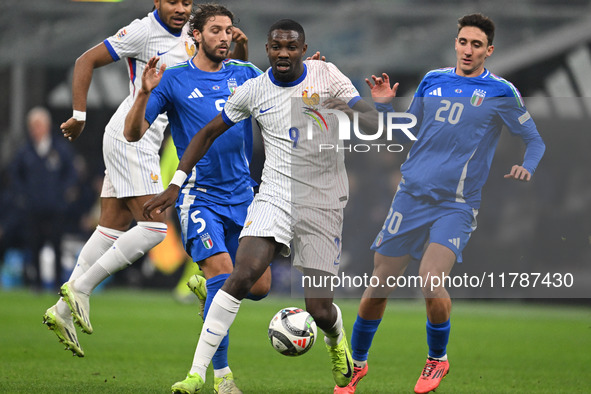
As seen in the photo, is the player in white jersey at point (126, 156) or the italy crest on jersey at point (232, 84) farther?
the player in white jersey at point (126, 156)

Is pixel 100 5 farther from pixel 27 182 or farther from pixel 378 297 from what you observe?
pixel 378 297

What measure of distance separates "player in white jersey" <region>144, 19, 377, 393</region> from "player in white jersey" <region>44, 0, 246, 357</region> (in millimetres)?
1213

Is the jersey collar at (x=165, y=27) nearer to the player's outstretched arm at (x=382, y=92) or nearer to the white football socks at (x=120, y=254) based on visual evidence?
the white football socks at (x=120, y=254)

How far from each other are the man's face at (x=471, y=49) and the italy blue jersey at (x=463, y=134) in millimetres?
72

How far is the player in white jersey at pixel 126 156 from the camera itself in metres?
7.41

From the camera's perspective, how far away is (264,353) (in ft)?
31.5

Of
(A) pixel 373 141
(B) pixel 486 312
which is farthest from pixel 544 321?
(A) pixel 373 141

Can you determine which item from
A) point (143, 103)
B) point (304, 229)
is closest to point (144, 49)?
point (143, 103)

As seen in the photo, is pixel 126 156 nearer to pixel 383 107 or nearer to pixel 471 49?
pixel 383 107

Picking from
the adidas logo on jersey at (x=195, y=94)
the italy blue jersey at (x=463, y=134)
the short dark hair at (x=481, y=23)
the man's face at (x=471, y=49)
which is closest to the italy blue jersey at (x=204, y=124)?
the adidas logo on jersey at (x=195, y=94)

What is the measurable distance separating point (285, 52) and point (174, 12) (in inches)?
62.7

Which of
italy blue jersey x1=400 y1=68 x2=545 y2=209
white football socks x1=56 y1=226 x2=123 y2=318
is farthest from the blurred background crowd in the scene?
italy blue jersey x1=400 y1=68 x2=545 y2=209

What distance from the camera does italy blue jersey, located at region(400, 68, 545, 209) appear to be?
22.9 feet

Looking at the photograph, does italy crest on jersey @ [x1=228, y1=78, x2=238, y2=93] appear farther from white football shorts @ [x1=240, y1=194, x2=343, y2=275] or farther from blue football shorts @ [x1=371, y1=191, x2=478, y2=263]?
blue football shorts @ [x1=371, y1=191, x2=478, y2=263]
